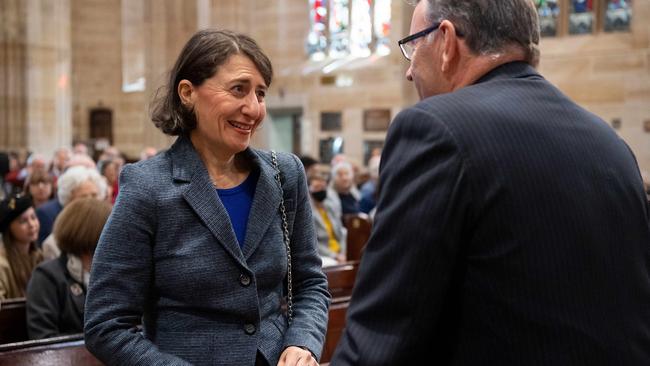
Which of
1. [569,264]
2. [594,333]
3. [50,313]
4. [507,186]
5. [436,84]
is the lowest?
[50,313]

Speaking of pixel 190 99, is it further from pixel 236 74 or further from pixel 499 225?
pixel 499 225

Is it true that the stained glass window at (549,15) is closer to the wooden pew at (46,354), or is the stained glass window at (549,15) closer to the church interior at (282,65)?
the church interior at (282,65)

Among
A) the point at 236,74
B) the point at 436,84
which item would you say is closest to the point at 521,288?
the point at 436,84

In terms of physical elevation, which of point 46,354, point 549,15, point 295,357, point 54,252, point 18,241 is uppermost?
point 549,15

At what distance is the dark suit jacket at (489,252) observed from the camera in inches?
48.9

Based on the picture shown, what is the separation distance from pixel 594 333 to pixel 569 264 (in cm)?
12

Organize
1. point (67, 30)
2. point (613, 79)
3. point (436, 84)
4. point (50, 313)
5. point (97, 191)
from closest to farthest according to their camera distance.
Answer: point (436, 84) < point (50, 313) < point (97, 191) < point (613, 79) < point (67, 30)

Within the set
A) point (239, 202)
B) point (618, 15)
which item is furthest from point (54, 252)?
point (618, 15)

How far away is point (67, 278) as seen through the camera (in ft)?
11.6

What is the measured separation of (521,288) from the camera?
4.08ft

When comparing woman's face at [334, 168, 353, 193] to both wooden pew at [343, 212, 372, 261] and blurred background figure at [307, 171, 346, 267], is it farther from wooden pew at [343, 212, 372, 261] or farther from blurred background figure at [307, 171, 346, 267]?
wooden pew at [343, 212, 372, 261]

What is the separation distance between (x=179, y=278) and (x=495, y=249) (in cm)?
84

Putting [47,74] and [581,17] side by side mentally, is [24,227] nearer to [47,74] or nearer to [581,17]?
[581,17]

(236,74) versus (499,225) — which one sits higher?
(236,74)
